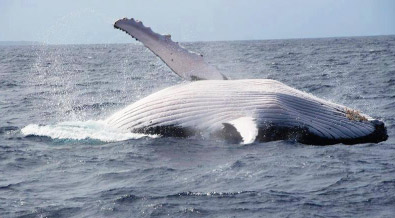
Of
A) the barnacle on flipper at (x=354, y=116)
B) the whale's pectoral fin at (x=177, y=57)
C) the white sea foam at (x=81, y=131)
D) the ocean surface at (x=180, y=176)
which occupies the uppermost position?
the whale's pectoral fin at (x=177, y=57)

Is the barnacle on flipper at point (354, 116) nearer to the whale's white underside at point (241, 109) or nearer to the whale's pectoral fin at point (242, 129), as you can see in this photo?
the whale's white underside at point (241, 109)

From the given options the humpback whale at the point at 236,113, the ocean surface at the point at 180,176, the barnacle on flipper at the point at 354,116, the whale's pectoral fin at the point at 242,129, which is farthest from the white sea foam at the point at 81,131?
the barnacle on flipper at the point at 354,116

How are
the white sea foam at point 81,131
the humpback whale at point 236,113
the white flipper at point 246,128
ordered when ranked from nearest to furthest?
the white flipper at point 246,128
the humpback whale at point 236,113
the white sea foam at point 81,131

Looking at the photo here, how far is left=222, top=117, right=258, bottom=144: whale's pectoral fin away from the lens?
7302 mm

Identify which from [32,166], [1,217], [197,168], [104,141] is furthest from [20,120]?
[1,217]

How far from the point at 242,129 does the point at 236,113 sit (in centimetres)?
87

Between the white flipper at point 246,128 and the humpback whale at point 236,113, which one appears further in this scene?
the humpback whale at point 236,113

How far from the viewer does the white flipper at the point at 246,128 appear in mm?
7254

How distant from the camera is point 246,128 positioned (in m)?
7.68

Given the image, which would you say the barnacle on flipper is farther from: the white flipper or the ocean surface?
the white flipper

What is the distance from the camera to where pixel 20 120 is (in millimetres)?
13172

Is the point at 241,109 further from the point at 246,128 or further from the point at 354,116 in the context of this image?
the point at 354,116

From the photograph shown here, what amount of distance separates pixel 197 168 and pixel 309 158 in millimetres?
1600

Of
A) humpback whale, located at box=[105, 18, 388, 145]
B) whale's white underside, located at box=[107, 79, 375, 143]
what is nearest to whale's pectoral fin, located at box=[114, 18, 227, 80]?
humpback whale, located at box=[105, 18, 388, 145]
